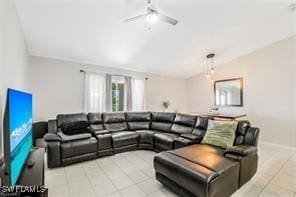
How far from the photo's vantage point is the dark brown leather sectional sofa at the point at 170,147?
1887 mm

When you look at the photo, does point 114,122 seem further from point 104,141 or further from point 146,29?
point 146,29

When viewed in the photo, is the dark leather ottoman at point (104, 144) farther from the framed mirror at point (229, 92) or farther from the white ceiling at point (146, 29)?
the framed mirror at point (229, 92)

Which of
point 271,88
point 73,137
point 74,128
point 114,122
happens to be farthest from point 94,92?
point 271,88

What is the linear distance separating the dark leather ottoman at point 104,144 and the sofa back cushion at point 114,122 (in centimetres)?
58

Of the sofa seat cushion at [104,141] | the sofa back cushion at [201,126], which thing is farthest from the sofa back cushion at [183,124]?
the sofa seat cushion at [104,141]

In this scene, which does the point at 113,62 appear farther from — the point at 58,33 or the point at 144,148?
the point at 144,148

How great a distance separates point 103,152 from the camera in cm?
345

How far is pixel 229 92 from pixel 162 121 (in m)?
→ 2.75

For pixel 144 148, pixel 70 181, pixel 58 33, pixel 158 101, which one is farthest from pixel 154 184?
pixel 158 101

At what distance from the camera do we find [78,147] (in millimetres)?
3127

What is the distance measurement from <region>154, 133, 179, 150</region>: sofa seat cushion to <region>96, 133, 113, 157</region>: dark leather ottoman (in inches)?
44.3

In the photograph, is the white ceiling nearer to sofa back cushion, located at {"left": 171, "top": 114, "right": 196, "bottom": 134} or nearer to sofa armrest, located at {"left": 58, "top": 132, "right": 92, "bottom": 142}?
sofa back cushion, located at {"left": 171, "top": 114, "right": 196, "bottom": 134}

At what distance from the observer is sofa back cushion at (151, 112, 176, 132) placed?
4352mm

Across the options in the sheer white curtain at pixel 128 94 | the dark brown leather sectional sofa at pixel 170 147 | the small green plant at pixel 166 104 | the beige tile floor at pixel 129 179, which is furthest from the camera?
the small green plant at pixel 166 104
